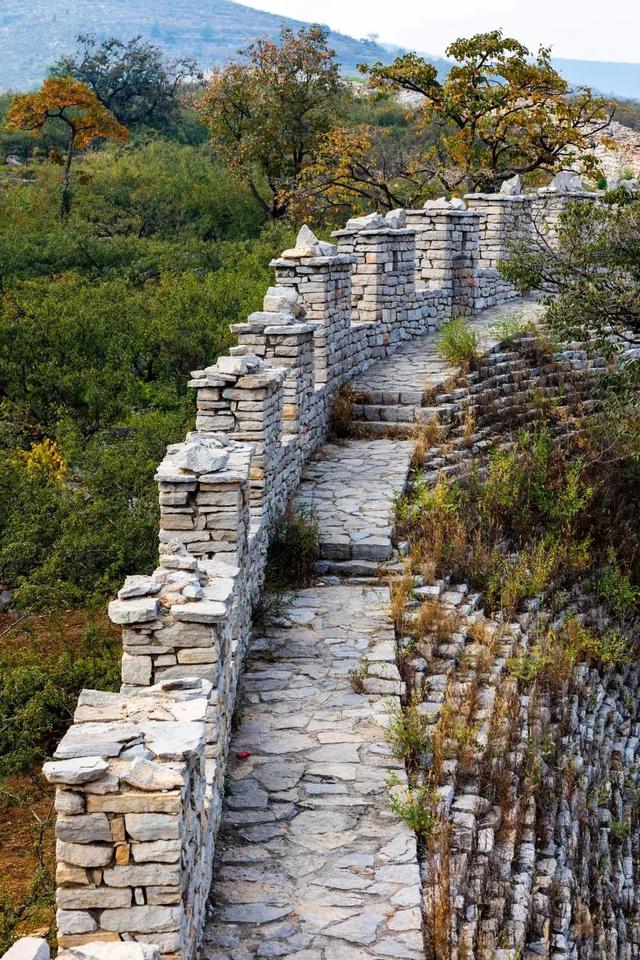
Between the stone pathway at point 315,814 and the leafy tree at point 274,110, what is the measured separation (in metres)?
19.4

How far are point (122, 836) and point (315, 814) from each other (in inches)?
88.3

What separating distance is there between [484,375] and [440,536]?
4546mm

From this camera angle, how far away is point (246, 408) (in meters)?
10.1

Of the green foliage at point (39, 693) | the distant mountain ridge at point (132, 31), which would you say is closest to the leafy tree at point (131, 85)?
the green foliage at point (39, 693)

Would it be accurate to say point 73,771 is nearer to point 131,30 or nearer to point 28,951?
point 28,951

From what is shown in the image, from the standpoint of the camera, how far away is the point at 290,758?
7.48 meters

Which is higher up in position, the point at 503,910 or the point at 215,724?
the point at 215,724

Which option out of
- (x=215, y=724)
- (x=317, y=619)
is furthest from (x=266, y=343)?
(x=215, y=724)

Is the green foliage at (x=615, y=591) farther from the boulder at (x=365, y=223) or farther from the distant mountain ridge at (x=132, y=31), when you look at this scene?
the distant mountain ridge at (x=132, y=31)

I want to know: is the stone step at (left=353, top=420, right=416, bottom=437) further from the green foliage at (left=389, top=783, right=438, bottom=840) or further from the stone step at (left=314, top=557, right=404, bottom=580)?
the green foliage at (left=389, top=783, right=438, bottom=840)

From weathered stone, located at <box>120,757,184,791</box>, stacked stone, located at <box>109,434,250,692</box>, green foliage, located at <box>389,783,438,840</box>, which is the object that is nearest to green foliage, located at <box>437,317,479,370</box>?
stacked stone, located at <box>109,434,250,692</box>

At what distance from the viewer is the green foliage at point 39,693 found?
26.8 ft

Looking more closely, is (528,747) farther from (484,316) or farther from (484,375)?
(484,316)

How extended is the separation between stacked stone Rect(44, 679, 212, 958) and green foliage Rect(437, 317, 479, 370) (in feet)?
33.6
